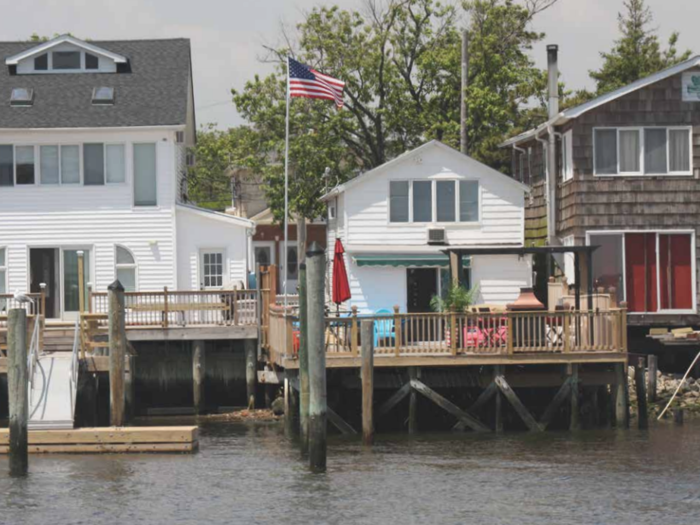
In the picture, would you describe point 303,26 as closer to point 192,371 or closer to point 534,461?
point 192,371

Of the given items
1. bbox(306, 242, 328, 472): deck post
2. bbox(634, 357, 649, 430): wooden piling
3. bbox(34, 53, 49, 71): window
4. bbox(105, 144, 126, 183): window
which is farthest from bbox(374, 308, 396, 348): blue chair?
bbox(34, 53, 49, 71): window

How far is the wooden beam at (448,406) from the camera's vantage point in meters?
30.6

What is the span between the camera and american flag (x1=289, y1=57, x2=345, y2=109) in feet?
129

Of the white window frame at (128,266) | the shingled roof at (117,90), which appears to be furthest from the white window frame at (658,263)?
the white window frame at (128,266)

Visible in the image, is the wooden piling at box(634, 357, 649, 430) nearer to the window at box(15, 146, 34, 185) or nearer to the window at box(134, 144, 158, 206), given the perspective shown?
the window at box(134, 144, 158, 206)

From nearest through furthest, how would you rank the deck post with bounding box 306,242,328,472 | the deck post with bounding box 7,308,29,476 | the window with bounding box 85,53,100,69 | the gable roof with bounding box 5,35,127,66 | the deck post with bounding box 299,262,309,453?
the deck post with bounding box 306,242,328,472 < the deck post with bounding box 7,308,29,476 < the deck post with bounding box 299,262,309,453 < the gable roof with bounding box 5,35,127,66 < the window with bounding box 85,53,100,69

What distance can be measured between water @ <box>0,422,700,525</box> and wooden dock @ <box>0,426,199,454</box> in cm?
22

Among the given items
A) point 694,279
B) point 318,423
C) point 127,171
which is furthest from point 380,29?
point 318,423

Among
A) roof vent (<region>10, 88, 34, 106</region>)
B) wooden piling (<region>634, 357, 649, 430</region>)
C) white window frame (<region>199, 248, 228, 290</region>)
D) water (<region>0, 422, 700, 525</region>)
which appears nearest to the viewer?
water (<region>0, 422, 700, 525</region>)

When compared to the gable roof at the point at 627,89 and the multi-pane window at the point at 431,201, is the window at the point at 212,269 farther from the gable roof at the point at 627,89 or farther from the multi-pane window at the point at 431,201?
the gable roof at the point at 627,89

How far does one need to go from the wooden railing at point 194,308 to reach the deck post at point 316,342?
1020 centimetres

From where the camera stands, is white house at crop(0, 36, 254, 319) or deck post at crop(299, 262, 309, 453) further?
white house at crop(0, 36, 254, 319)

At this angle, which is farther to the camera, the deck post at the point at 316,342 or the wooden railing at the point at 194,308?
the wooden railing at the point at 194,308

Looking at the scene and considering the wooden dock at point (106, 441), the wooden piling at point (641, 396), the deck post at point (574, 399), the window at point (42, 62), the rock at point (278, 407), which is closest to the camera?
the wooden dock at point (106, 441)
